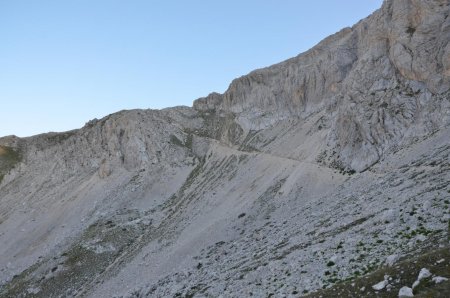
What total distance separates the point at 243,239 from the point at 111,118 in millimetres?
72415

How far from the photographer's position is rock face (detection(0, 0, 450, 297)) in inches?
1256

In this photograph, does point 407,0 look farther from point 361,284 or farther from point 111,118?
point 111,118

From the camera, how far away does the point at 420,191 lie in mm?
32656

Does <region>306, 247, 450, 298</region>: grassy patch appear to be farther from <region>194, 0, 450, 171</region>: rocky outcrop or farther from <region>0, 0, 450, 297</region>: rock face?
<region>194, 0, 450, 171</region>: rocky outcrop

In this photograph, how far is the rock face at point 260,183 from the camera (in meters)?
31.9

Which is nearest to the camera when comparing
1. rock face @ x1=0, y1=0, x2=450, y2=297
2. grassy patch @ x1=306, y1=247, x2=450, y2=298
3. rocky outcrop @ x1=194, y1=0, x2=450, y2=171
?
grassy patch @ x1=306, y1=247, x2=450, y2=298

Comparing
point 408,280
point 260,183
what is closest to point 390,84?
point 260,183

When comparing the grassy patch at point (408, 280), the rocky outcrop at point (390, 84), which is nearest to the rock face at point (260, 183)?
the rocky outcrop at point (390, 84)

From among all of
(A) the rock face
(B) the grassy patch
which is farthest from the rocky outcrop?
(B) the grassy patch

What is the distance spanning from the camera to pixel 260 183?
63.9 meters

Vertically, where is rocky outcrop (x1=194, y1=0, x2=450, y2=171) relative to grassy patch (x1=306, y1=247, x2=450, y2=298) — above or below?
above

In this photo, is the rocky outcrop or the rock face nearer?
the rock face

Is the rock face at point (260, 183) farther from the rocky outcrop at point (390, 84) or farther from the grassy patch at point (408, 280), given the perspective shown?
the grassy patch at point (408, 280)

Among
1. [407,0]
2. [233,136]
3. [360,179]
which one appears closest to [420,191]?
[360,179]
